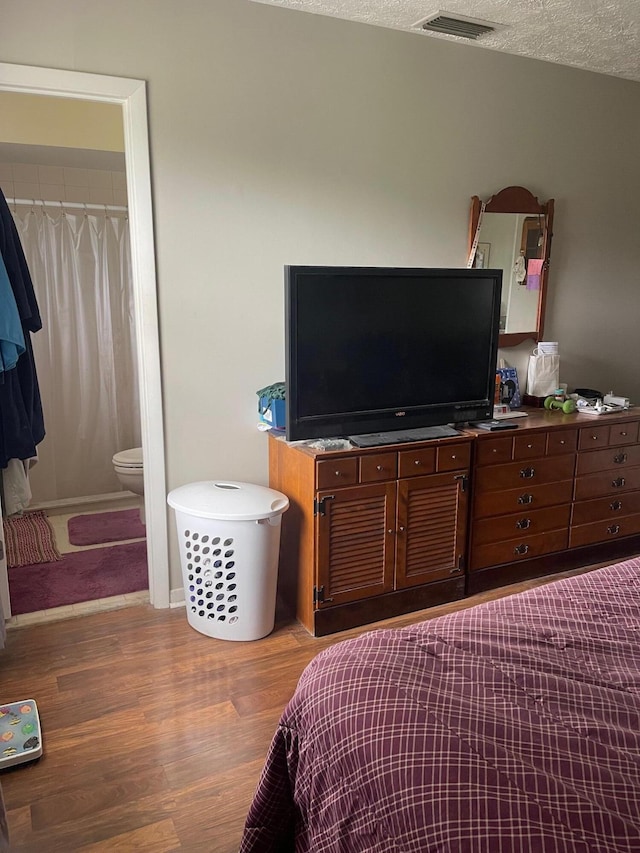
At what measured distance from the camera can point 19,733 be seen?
2.12m

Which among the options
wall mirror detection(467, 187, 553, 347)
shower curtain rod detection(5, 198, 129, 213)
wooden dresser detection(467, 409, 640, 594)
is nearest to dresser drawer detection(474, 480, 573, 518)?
wooden dresser detection(467, 409, 640, 594)

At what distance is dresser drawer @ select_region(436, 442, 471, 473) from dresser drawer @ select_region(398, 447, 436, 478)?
0.10 ft

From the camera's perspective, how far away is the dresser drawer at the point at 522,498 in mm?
3070

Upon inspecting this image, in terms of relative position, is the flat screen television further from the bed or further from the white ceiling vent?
the bed

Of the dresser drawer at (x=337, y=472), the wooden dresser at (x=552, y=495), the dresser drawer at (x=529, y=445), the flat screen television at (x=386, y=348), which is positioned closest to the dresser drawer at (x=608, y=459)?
the wooden dresser at (x=552, y=495)

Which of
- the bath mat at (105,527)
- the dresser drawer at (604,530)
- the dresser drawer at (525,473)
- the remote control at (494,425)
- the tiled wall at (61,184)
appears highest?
the tiled wall at (61,184)

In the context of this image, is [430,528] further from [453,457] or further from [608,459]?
[608,459]

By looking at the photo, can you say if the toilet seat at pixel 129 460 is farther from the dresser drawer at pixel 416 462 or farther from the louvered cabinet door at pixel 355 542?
the dresser drawer at pixel 416 462

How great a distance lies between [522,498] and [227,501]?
1.43m

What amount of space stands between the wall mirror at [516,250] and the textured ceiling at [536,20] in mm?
674

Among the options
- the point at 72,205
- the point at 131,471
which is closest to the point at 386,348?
the point at 131,471

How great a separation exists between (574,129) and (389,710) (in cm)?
348

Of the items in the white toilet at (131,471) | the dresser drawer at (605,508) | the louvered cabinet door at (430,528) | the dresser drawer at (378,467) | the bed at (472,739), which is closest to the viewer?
the bed at (472,739)

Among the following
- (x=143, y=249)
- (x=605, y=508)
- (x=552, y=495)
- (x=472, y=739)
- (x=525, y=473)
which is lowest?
(x=605, y=508)
